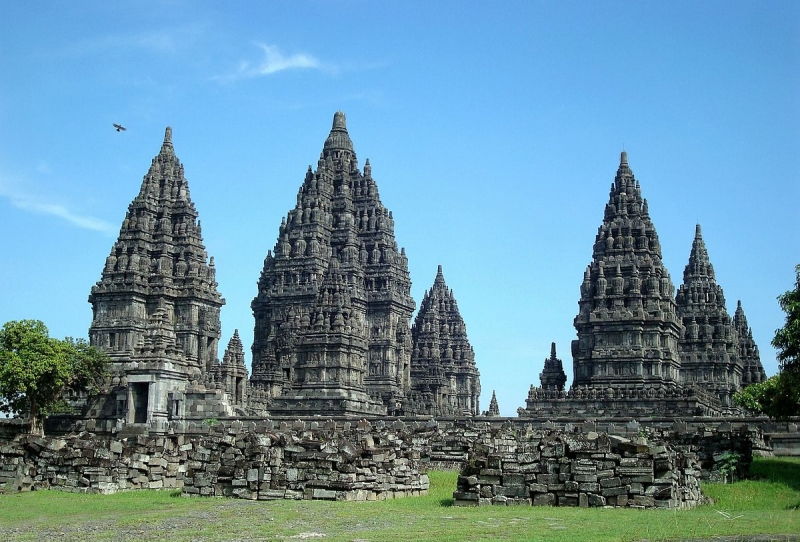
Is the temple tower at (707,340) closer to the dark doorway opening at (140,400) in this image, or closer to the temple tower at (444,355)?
the temple tower at (444,355)

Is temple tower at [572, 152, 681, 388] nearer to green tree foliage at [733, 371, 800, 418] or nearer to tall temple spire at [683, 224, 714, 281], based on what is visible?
tall temple spire at [683, 224, 714, 281]

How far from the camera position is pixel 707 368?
109375mm

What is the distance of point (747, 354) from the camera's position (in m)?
127

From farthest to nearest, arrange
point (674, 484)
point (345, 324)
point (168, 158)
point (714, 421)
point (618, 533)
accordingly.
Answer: point (168, 158) → point (345, 324) → point (714, 421) → point (674, 484) → point (618, 533)

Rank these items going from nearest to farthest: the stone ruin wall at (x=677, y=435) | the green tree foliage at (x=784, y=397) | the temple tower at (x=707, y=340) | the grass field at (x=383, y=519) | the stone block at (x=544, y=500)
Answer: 1. the grass field at (x=383, y=519)
2. the stone block at (x=544, y=500)
3. the stone ruin wall at (x=677, y=435)
4. the green tree foliage at (x=784, y=397)
5. the temple tower at (x=707, y=340)

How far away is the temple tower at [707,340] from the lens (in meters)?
109

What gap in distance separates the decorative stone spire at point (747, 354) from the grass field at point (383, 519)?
93.2m

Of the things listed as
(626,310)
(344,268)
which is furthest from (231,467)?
(344,268)

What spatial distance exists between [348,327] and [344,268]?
17621mm

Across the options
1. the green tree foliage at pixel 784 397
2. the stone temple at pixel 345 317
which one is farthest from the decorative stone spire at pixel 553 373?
the green tree foliage at pixel 784 397

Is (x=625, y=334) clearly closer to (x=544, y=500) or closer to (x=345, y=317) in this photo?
(x=345, y=317)

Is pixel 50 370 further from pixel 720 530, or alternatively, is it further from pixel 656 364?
pixel 720 530

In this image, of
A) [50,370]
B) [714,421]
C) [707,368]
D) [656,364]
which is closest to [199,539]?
[714,421]

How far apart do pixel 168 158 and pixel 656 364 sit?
1887 inches
